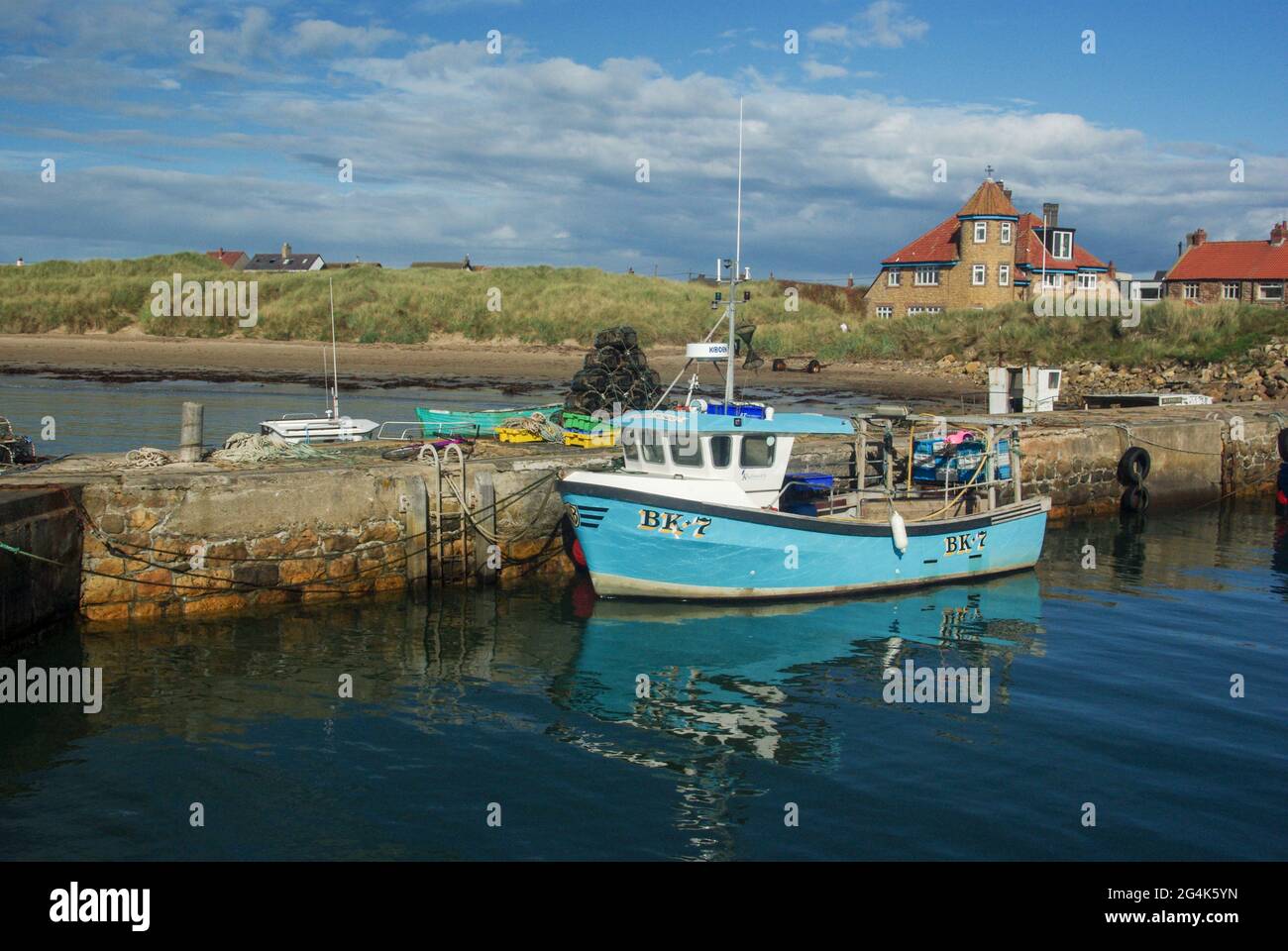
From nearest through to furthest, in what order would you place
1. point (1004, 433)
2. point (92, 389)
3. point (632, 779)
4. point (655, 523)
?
point (632, 779), point (655, 523), point (1004, 433), point (92, 389)

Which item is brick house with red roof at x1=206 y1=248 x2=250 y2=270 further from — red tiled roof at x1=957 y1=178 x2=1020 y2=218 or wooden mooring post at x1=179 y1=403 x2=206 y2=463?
wooden mooring post at x1=179 y1=403 x2=206 y2=463

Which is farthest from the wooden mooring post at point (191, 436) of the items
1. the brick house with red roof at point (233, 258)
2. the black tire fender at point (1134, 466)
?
the brick house with red roof at point (233, 258)

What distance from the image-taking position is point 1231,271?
201 feet

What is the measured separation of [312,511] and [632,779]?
22.2ft

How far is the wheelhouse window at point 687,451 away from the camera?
14867 mm

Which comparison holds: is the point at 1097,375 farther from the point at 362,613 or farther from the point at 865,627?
the point at 362,613

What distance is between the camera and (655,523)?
14281mm

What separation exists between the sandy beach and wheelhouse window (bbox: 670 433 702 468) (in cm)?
2891

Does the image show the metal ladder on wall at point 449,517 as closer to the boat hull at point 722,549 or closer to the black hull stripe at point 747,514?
the black hull stripe at point 747,514

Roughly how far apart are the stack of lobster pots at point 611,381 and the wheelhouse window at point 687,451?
6891 millimetres

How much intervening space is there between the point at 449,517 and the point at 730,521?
159 inches

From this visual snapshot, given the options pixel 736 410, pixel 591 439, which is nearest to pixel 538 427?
pixel 591 439

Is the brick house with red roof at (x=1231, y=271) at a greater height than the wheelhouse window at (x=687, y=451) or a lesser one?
greater

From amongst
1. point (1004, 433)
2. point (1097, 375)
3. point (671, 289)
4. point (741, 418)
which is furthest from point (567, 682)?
point (671, 289)
